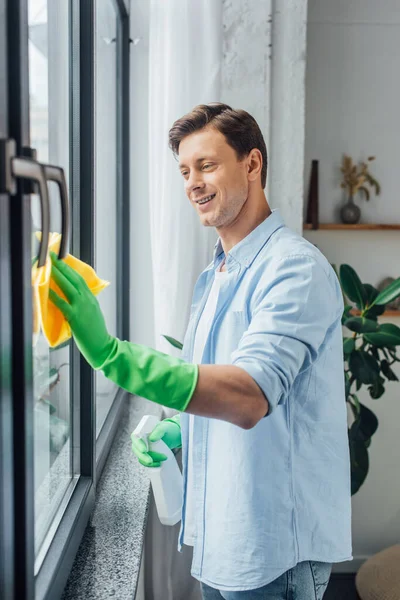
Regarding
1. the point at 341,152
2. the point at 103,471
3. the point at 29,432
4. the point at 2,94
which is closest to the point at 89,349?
the point at 29,432

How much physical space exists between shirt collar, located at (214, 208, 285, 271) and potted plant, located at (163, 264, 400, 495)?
914mm

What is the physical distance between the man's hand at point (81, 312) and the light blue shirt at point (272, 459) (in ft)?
0.88

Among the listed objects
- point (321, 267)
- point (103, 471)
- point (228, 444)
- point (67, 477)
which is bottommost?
point (103, 471)

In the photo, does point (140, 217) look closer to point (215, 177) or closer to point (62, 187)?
point (215, 177)

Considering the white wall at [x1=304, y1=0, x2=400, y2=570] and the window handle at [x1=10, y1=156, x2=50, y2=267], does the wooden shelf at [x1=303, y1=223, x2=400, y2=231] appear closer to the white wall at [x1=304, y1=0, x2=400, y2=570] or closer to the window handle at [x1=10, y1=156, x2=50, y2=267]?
the white wall at [x1=304, y1=0, x2=400, y2=570]

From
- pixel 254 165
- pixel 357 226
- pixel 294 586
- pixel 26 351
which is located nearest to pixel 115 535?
pixel 294 586

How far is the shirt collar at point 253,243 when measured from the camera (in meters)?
1.18

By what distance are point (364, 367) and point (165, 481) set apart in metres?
0.90

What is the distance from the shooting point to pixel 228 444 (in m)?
1.12

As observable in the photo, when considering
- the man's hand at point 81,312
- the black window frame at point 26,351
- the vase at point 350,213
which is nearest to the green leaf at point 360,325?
the vase at point 350,213

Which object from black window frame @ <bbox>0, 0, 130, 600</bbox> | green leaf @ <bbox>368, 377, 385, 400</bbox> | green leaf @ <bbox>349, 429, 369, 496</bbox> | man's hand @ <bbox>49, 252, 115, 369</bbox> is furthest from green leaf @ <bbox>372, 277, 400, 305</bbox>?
man's hand @ <bbox>49, 252, 115, 369</bbox>

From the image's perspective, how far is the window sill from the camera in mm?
1023

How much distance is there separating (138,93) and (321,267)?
1.46m

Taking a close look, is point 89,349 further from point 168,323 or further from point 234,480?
point 168,323
